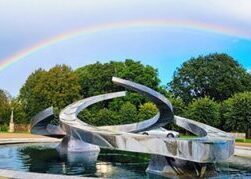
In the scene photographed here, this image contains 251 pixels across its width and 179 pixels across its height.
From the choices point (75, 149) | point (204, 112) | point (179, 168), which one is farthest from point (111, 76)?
point (179, 168)

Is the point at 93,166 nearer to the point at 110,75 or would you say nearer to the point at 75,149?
the point at 75,149

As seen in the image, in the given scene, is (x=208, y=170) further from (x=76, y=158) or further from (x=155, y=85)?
(x=155, y=85)

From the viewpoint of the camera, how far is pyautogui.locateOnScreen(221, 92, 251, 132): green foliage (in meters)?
43.9

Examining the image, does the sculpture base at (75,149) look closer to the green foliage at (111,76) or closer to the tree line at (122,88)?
the tree line at (122,88)

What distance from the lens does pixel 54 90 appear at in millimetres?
62719

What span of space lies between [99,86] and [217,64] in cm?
1853

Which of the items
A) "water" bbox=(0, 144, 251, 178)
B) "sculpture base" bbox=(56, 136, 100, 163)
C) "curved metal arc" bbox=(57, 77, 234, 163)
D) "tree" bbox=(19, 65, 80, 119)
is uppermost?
"tree" bbox=(19, 65, 80, 119)

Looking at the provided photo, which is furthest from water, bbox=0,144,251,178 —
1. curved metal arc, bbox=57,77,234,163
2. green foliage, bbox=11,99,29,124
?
green foliage, bbox=11,99,29,124

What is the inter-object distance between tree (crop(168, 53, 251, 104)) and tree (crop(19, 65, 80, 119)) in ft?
56.9

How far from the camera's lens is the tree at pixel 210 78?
6875 centimetres

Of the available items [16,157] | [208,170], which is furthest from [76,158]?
[208,170]

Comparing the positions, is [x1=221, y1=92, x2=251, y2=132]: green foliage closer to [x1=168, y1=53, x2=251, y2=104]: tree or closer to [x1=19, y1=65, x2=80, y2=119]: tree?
[x1=168, y1=53, x2=251, y2=104]: tree

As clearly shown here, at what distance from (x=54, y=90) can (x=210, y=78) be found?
23615 millimetres

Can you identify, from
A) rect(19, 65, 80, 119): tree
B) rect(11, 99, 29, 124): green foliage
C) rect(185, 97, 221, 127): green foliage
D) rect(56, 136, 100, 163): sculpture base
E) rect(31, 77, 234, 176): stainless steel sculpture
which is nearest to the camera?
rect(31, 77, 234, 176): stainless steel sculpture
